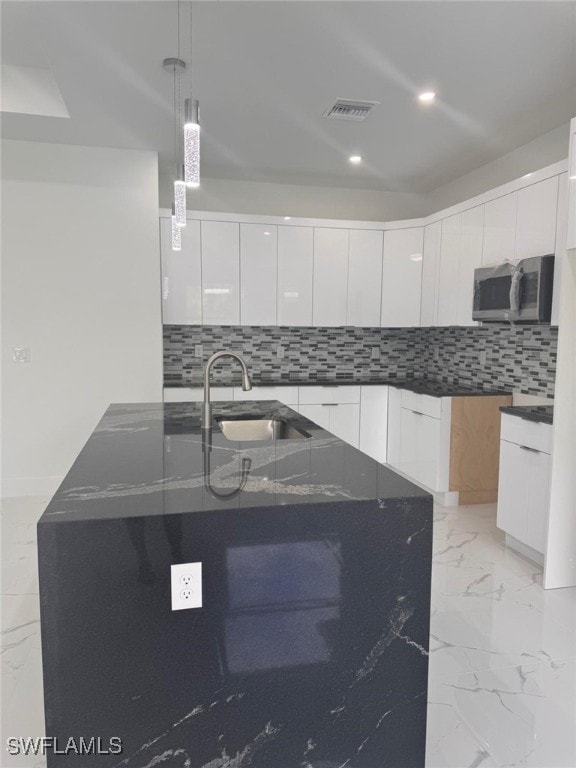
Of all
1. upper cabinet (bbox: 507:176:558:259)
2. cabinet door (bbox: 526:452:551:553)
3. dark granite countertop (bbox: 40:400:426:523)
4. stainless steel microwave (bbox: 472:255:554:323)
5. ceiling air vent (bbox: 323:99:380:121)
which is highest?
ceiling air vent (bbox: 323:99:380:121)

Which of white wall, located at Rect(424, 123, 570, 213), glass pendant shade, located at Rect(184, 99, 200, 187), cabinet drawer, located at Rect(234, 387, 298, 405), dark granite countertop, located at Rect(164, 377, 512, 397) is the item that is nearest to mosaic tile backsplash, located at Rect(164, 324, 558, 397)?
dark granite countertop, located at Rect(164, 377, 512, 397)

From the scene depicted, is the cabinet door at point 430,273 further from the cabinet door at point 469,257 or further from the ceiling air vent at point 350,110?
the ceiling air vent at point 350,110

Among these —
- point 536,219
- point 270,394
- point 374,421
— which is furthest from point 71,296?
point 536,219

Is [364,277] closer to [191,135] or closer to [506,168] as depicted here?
[506,168]

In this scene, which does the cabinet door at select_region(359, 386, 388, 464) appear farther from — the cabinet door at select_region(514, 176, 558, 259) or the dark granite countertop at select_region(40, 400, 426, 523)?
the dark granite countertop at select_region(40, 400, 426, 523)

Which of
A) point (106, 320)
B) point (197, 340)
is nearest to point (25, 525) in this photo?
point (106, 320)

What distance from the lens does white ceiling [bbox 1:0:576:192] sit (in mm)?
2502

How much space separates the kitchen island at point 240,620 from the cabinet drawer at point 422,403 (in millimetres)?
2740

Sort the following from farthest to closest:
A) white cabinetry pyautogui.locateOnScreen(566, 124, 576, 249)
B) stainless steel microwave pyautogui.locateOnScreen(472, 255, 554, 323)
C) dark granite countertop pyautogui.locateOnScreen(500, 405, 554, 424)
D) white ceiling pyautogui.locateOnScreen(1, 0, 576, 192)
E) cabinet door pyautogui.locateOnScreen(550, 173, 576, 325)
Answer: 1. stainless steel microwave pyautogui.locateOnScreen(472, 255, 554, 323)
2. cabinet door pyautogui.locateOnScreen(550, 173, 576, 325)
3. dark granite countertop pyautogui.locateOnScreen(500, 405, 554, 424)
4. white cabinetry pyautogui.locateOnScreen(566, 124, 576, 249)
5. white ceiling pyautogui.locateOnScreen(1, 0, 576, 192)

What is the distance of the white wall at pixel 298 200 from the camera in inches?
203

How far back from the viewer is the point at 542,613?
8.87ft

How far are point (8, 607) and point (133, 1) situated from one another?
2880 millimetres

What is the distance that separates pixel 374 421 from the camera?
509 cm

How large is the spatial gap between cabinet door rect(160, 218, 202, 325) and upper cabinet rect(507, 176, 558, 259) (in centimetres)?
259
